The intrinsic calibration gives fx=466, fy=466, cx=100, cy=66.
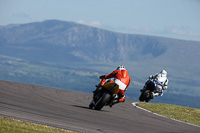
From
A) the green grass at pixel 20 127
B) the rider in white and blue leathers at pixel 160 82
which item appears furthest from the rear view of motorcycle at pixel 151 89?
the green grass at pixel 20 127

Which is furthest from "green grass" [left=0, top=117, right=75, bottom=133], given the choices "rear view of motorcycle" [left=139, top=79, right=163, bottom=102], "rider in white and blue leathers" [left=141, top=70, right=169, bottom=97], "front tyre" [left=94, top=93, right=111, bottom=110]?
"rider in white and blue leathers" [left=141, top=70, right=169, bottom=97]

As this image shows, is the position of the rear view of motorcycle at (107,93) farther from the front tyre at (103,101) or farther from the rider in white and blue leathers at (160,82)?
the rider in white and blue leathers at (160,82)

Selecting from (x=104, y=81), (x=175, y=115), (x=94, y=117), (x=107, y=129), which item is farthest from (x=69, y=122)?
(x=175, y=115)

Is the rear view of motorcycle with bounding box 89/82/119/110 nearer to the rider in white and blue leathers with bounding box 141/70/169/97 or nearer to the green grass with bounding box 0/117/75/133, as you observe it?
the green grass with bounding box 0/117/75/133

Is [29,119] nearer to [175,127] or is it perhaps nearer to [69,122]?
[69,122]

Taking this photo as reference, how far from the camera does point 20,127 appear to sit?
10758 mm

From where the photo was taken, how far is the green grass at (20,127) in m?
10.3

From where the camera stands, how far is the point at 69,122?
1319cm

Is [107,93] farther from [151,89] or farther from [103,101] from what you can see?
[151,89]

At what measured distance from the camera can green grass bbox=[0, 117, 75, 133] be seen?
1028cm

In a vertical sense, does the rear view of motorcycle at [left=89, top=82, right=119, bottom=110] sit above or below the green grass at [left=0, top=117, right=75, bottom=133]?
above

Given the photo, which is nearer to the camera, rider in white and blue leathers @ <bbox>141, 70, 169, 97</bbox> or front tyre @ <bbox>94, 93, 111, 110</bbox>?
front tyre @ <bbox>94, 93, 111, 110</bbox>

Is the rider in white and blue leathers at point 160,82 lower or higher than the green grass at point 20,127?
higher

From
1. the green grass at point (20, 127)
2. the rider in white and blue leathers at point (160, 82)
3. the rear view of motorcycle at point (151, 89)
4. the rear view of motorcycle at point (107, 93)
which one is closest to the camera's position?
the green grass at point (20, 127)
